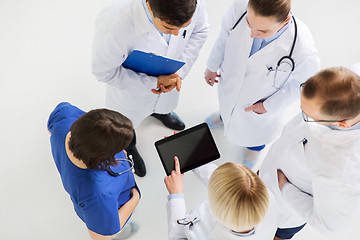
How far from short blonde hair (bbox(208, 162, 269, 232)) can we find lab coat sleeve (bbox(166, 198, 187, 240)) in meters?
0.28

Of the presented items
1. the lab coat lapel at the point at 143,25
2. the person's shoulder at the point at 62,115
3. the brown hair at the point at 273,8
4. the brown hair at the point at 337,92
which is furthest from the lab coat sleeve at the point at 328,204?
the person's shoulder at the point at 62,115

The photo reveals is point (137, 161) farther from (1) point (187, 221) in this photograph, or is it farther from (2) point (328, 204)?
(2) point (328, 204)

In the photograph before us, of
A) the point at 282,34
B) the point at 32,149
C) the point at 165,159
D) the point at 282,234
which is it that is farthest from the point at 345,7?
the point at 32,149

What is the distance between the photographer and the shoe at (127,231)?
6.64 feet

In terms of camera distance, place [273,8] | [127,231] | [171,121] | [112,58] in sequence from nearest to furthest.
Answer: [273,8] → [112,58] → [127,231] → [171,121]

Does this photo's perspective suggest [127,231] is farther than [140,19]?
Yes

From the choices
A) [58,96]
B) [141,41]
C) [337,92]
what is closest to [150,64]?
[141,41]

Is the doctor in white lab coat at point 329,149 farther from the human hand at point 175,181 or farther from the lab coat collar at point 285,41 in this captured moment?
the human hand at point 175,181

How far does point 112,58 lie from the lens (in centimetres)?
142

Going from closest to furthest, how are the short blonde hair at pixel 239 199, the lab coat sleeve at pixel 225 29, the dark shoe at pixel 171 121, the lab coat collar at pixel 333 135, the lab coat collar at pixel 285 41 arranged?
the short blonde hair at pixel 239 199 → the lab coat collar at pixel 333 135 → the lab coat collar at pixel 285 41 → the lab coat sleeve at pixel 225 29 → the dark shoe at pixel 171 121

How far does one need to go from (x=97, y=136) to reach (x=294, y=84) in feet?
3.45

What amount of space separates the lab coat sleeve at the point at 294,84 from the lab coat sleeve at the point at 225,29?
37 centimetres

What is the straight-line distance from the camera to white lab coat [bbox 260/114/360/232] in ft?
3.71

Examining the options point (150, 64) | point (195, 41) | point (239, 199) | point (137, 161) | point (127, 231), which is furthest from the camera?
point (137, 161)
